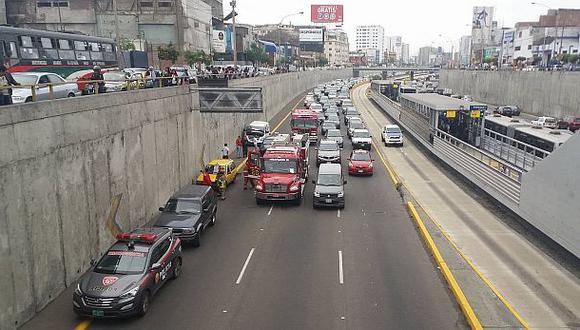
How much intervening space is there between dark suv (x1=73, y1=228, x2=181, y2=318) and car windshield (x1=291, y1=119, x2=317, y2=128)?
2914 cm

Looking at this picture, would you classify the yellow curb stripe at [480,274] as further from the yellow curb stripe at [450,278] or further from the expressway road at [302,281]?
the expressway road at [302,281]

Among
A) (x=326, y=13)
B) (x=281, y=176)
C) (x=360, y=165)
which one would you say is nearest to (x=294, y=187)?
(x=281, y=176)

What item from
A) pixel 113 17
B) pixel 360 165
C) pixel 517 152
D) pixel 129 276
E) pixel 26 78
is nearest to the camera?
pixel 129 276

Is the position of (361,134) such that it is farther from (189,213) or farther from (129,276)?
(129,276)

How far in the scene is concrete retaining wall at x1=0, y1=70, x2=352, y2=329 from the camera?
12688 mm

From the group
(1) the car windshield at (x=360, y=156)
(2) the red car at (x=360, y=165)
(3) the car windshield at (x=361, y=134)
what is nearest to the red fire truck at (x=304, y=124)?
(3) the car windshield at (x=361, y=134)

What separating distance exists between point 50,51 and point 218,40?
87.4 meters

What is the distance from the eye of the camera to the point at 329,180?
25.0 metres

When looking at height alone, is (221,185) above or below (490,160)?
below

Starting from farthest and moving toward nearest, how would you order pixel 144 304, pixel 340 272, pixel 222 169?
1. pixel 222 169
2. pixel 340 272
3. pixel 144 304

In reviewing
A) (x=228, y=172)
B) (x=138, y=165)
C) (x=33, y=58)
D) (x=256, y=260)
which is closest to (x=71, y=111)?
(x=138, y=165)

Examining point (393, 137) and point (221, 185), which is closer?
point (221, 185)

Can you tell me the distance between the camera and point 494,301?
45.6 feet

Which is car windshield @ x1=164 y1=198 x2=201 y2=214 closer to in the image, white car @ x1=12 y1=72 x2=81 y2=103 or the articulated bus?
white car @ x1=12 y1=72 x2=81 y2=103
